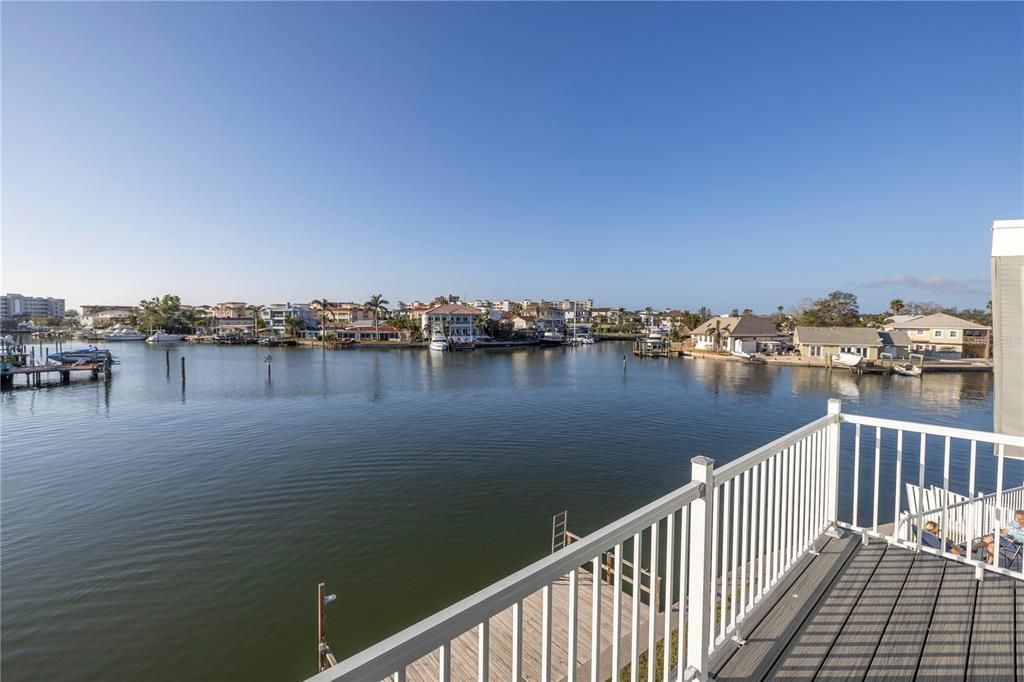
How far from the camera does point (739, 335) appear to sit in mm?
49219

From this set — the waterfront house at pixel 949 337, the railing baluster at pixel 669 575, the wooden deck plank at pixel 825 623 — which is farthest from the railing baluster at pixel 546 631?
the waterfront house at pixel 949 337

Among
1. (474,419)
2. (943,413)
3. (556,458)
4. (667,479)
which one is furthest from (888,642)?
(943,413)

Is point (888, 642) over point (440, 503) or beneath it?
over

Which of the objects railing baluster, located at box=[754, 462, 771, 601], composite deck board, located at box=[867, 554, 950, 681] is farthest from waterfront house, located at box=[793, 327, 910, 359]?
railing baluster, located at box=[754, 462, 771, 601]

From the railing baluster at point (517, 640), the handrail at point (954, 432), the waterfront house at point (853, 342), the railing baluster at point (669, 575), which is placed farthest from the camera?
the waterfront house at point (853, 342)

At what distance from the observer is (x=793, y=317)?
67.4 meters

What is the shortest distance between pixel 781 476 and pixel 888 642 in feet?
3.06

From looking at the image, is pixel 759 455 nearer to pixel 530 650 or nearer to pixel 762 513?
pixel 762 513

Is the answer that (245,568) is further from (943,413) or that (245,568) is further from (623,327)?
(623,327)

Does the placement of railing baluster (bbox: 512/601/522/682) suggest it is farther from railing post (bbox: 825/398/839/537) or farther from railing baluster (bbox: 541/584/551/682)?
railing post (bbox: 825/398/839/537)

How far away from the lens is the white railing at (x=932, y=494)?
308 cm

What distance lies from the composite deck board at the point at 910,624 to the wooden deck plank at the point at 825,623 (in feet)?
0.62

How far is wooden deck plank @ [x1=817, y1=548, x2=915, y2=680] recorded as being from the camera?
7.17 ft

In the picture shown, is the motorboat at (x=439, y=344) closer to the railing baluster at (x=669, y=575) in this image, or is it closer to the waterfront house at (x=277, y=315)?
the waterfront house at (x=277, y=315)
